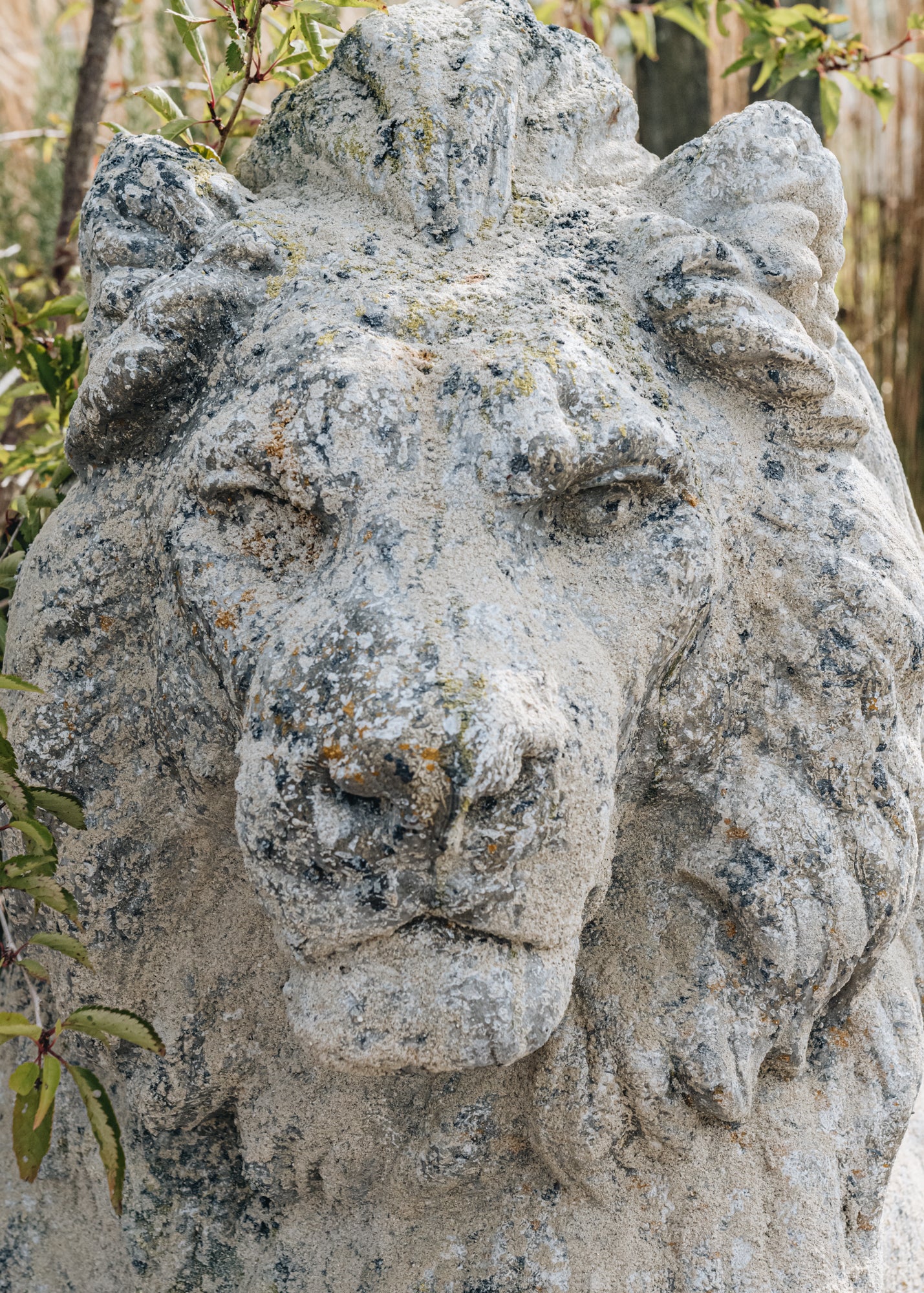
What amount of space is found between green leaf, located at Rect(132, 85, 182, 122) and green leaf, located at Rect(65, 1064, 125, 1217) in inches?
44.4

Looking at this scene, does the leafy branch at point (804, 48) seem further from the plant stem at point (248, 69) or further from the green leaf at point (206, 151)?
the green leaf at point (206, 151)

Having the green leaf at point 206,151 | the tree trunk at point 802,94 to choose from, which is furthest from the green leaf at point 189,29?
the tree trunk at point 802,94

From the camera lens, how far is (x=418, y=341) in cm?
102

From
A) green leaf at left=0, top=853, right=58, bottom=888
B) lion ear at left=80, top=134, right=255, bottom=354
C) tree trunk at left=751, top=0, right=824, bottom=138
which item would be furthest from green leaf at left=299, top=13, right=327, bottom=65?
tree trunk at left=751, top=0, right=824, bottom=138

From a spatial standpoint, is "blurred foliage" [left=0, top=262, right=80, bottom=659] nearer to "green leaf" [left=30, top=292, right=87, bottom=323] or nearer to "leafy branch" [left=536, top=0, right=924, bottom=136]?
"green leaf" [left=30, top=292, right=87, bottom=323]

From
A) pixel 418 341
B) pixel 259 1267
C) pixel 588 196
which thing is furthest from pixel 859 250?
pixel 259 1267

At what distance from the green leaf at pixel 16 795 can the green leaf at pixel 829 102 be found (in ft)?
5.75

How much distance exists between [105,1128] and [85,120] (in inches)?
75.1

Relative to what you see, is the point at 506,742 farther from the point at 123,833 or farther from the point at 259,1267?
the point at 259,1267

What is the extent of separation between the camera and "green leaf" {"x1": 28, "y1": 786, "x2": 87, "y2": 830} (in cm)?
101

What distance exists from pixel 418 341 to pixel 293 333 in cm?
11

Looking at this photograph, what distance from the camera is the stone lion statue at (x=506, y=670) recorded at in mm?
942

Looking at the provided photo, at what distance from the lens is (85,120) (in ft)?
7.19

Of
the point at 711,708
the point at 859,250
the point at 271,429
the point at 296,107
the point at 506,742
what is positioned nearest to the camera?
the point at 506,742
